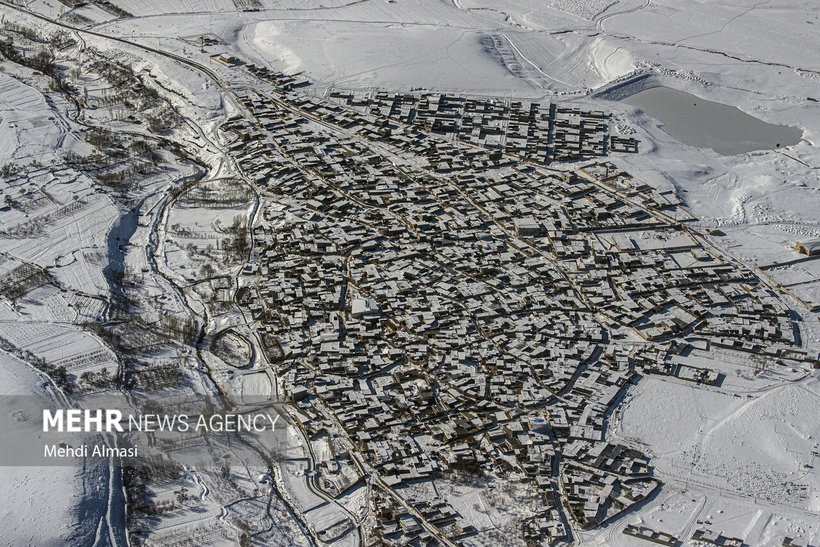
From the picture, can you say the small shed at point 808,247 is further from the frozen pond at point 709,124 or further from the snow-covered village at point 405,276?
the frozen pond at point 709,124

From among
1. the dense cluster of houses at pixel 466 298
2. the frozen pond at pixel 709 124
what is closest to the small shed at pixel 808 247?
the dense cluster of houses at pixel 466 298

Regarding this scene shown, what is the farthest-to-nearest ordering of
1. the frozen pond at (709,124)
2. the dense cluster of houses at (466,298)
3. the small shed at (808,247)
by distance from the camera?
1. the frozen pond at (709,124)
2. the small shed at (808,247)
3. the dense cluster of houses at (466,298)

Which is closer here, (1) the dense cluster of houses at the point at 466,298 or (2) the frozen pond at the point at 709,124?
(1) the dense cluster of houses at the point at 466,298

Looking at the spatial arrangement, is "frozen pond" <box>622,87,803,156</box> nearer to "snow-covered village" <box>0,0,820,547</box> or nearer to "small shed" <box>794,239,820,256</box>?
"snow-covered village" <box>0,0,820,547</box>

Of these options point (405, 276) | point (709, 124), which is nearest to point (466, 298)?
point (405, 276)

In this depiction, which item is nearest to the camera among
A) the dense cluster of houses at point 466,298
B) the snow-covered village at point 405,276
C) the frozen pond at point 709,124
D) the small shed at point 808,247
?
the snow-covered village at point 405,276

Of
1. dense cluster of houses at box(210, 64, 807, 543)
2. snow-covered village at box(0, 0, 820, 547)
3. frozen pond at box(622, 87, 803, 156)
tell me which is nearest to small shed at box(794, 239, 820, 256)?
snow-covered village at box(0, 0, 820, 547)

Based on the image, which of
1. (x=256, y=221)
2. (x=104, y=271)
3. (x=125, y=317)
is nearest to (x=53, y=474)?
(x=125, y=317)
